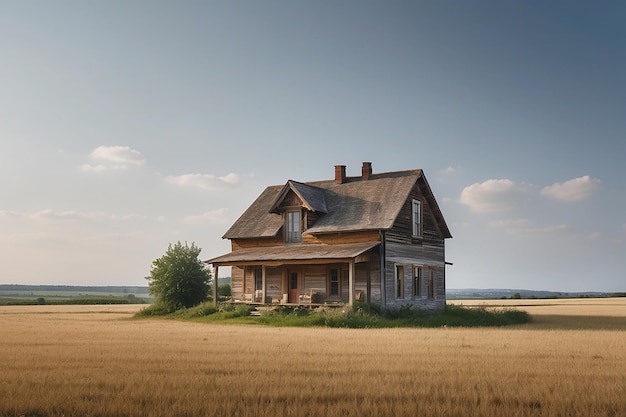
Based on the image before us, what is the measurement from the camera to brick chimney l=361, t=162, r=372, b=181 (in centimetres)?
4634

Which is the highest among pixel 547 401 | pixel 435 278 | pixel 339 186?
pixel 339 186

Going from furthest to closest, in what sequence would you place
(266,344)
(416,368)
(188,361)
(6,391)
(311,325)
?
(311,325) < (266,344) < (188,361) < (416,368) < (6,391)

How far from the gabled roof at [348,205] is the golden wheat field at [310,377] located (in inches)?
648

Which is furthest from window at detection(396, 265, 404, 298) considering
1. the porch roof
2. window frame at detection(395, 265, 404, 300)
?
the porch roof

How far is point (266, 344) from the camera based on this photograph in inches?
923

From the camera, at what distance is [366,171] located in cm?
4644

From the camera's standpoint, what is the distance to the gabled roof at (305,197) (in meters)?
43.1

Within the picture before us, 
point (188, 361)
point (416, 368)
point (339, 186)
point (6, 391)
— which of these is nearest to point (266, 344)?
point (188, 361)

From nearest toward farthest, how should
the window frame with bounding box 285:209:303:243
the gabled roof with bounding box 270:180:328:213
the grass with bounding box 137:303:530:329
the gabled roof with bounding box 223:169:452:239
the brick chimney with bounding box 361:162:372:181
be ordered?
the grass with bounding box 137:303:530:329 → the gabled roof with bounding box 223:169:452:239 → the gabled roof with bounding box 270:180:328:213 → the window frame with bounding box 285:209:303:243 → the brick chimney with bounding box 361:162:372:181

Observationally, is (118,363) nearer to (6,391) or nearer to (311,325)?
(6,391)

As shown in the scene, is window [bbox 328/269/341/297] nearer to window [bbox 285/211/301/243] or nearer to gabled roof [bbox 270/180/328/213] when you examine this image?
window [bbox 285/211/301/243]

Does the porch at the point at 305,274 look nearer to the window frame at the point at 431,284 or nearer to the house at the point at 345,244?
the house at the point at 345,244

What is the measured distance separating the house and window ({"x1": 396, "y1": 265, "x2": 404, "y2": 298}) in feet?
0.19

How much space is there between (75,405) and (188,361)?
6.65 metres
